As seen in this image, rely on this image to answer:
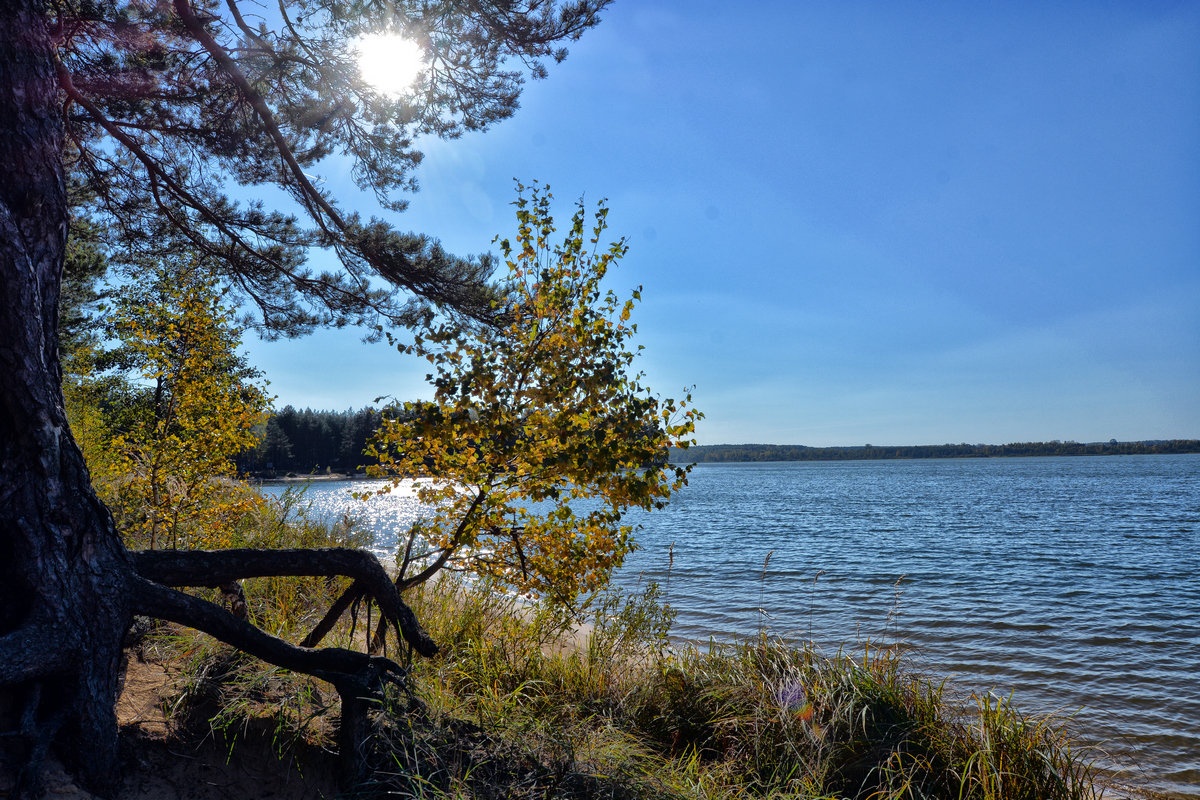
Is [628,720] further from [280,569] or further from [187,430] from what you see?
[187,430]

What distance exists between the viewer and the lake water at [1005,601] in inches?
281

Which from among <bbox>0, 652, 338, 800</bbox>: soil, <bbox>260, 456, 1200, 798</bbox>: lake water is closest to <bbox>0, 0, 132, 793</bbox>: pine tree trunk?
<bbox>0, 652, 338, 800</bbox>: soil

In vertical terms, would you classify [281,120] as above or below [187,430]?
above

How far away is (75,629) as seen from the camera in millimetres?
2744

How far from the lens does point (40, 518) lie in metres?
2.79

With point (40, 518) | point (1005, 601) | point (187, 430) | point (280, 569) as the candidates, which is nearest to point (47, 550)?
point (40, 518)

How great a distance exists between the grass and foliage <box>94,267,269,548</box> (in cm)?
175

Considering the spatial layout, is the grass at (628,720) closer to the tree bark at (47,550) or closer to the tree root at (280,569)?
the tree root at (280,569)

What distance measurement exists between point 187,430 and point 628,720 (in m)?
6.49

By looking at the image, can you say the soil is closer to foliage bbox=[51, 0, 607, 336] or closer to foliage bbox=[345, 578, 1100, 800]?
foliage bbox=[345, 578, 1100, 800]

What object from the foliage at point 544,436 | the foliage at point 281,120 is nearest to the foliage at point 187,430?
the foliage at point 281,120

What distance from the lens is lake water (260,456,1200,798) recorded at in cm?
715

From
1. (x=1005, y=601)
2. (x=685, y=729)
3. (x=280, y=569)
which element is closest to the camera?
(x=280, y=569)

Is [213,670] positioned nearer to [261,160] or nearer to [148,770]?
[148,770]
